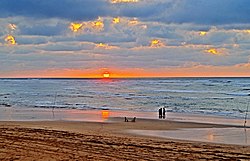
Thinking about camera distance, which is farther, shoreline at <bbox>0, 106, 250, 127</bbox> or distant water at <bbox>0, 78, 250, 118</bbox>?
distant water at <bbox>0, 78, 250, 118</bbox>

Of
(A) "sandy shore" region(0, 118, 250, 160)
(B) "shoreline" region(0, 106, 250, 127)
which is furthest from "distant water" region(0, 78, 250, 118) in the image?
(A) "sandy shore" region(0, 118, 250, 160)

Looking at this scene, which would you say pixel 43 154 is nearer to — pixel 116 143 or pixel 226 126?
pixel 116 143

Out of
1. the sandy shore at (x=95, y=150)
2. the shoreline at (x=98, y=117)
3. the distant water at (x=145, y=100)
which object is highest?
the distant water at (x=145, y=100)

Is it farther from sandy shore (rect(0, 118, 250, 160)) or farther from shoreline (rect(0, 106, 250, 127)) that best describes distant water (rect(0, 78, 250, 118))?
sandy shore (rect(0, 118, 250, 160))

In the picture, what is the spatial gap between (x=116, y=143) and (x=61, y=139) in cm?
250

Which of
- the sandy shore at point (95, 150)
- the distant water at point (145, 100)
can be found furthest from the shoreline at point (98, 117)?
the sandy shore at point (95, 150)

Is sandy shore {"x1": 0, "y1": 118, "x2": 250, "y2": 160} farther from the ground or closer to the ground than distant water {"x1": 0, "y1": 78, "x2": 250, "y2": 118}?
closer to the ground

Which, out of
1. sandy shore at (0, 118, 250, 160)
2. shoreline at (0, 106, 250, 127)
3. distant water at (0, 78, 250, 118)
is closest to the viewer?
sandy shore at (0, 118, 250, 160)

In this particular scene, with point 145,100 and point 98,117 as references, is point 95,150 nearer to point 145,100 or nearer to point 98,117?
point 98,117

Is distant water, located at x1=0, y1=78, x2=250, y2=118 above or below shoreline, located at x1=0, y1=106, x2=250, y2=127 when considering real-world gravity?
above

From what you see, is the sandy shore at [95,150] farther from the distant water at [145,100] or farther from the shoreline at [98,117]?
the distant water at [145,100]

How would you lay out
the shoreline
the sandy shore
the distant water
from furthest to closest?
1. the distant water
2. the shoreline
3. the sandy shore

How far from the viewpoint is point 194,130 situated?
24016mm

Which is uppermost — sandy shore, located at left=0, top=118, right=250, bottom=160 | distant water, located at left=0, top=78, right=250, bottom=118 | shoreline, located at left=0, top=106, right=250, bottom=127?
distant water, located at left=0, top=78, right=250, bottom=118
